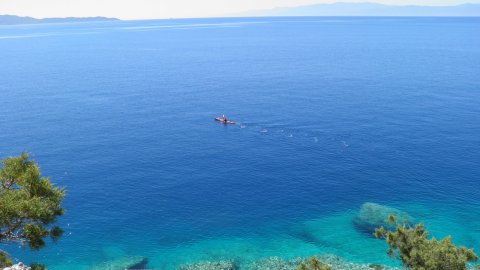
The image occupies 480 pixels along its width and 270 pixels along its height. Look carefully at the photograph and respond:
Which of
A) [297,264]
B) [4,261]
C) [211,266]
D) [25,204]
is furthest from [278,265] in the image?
[25,204]

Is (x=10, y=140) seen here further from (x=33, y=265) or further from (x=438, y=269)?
(x=438, y=269)

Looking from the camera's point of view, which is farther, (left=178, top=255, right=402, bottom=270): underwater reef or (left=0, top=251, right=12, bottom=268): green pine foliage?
(left=178, top=255, right=402, bottom=270): underwater reef

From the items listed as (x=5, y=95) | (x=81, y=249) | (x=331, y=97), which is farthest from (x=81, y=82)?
(x=81, y=249)

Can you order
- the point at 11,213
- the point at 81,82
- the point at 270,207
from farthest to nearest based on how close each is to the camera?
the point at 81,82
the point at 270,207
the point at 11,213

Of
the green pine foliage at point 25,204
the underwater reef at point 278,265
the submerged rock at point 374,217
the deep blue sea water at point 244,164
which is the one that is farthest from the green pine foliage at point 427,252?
the green pine foliage at point 25,204

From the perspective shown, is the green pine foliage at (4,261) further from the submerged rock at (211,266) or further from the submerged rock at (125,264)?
the submerged rock at (211,266)

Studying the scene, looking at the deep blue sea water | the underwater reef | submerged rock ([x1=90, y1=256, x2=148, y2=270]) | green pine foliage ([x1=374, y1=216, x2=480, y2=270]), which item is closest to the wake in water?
the deep blue sea water

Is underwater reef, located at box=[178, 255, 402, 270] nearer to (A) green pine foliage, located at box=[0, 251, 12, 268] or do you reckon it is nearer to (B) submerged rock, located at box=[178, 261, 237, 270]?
(B) submerged rock, located at box=[178, 261, 237, 270]
